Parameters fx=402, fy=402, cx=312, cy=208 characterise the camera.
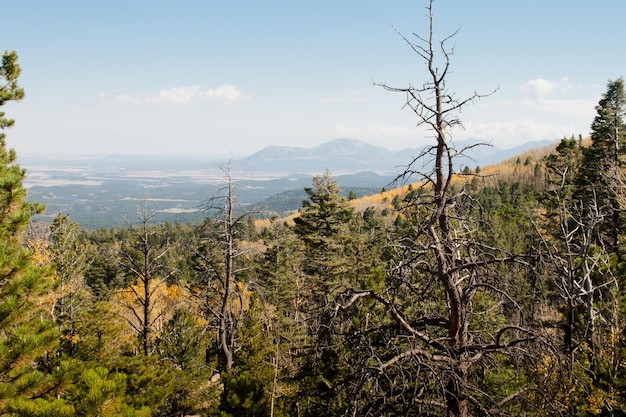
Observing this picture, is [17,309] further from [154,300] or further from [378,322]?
[154,300]

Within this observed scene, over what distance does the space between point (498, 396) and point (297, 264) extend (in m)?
23.9

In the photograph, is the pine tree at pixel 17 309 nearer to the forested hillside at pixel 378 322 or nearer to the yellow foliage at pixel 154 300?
the forested hillside at pixel 378 322

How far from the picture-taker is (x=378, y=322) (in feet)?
18.3

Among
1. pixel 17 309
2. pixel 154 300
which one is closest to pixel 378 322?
pixel 17 309

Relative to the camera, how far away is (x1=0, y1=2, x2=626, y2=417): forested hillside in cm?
459

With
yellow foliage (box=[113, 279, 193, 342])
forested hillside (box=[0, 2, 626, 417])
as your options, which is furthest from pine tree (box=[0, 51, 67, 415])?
yellow foliage (box=[113, 279, 193, 342])

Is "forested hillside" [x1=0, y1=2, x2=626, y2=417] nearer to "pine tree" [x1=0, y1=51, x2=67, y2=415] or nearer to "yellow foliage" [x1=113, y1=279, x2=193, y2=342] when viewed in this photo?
"pine tree" [x1=0, y1=51, x2=67, y2=415]

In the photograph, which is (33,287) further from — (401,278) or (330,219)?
(330,219)

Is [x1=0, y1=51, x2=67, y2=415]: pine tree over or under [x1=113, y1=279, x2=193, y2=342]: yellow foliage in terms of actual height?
over

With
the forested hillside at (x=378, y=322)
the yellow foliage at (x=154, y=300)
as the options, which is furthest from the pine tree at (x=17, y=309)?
the yellow foliage at (x=154, y=300)

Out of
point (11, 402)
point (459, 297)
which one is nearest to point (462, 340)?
point (459, 297)

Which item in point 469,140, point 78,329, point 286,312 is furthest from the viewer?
point 286,312

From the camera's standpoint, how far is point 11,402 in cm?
640

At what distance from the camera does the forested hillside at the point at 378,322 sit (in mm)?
4590
